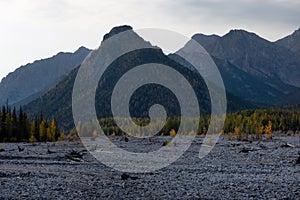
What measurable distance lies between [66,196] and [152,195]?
3.47 metres

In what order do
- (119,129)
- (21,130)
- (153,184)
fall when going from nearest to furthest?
1. (153,184)
2. (21,130)
3. (119,129)

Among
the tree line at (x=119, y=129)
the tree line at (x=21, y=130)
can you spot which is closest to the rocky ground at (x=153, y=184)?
the tree line at (x=21, y=130)

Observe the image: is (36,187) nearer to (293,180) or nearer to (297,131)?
(293,180)

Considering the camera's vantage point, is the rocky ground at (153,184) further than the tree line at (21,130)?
No

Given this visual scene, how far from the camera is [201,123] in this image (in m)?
132

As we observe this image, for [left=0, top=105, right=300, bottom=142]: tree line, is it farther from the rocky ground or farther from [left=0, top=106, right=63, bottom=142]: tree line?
the rocky ground

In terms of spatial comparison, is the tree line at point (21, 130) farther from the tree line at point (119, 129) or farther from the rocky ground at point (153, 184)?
the rocky ground at point (153, 184)

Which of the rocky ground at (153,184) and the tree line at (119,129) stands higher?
the tree line at (119,129)

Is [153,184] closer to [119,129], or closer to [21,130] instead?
[21,130]

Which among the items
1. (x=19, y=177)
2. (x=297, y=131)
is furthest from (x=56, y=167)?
(x=297, y=131)

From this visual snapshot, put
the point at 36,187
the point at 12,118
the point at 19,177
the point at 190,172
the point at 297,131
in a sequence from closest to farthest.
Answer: the point at 36,187
the point at 19,177
the point at 190,172
the point at 12,118
the point at 297,131

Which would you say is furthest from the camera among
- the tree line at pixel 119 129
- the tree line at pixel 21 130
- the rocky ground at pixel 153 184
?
the tree line at pixel 119 129

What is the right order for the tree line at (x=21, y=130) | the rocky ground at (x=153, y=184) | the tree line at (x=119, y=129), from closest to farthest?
1. the rocky ground at (x=153, y=184)
2. the tree line at (x=21, y=130)
3. the tree line at (x=119, y=129)

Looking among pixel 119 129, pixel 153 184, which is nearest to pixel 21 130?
pixel 153 184
